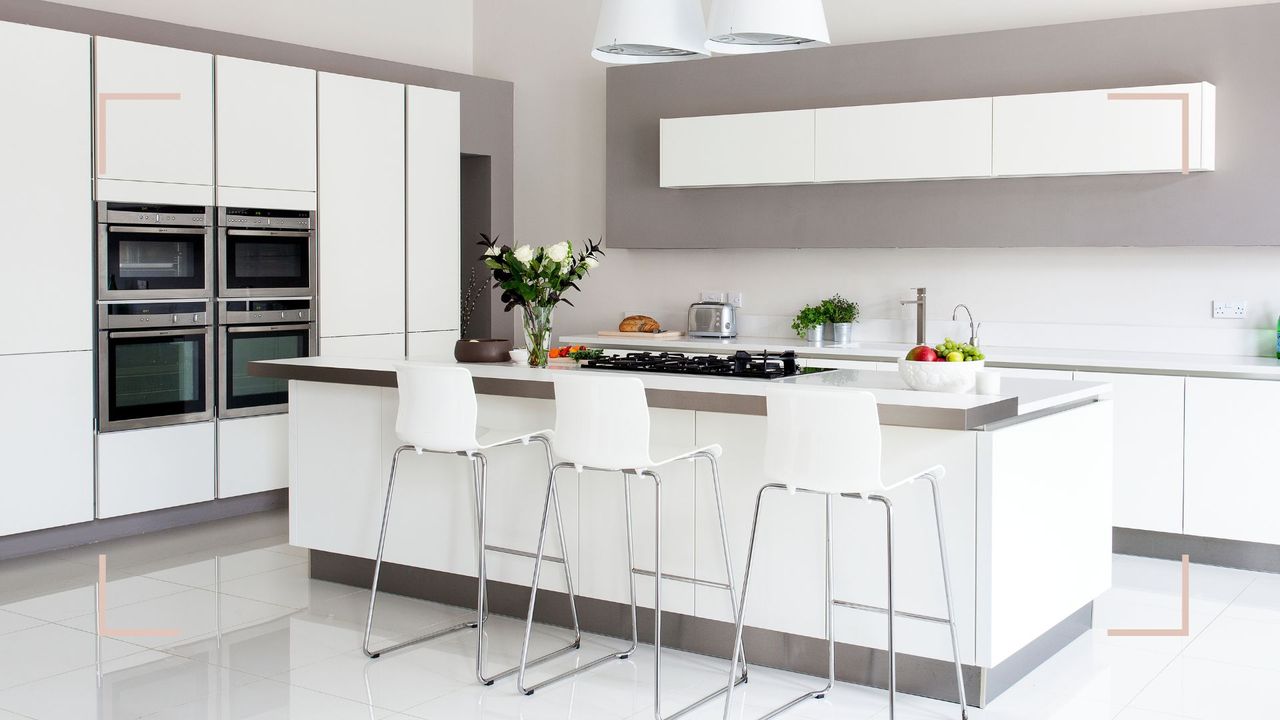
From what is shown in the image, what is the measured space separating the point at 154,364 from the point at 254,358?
0.55 metres

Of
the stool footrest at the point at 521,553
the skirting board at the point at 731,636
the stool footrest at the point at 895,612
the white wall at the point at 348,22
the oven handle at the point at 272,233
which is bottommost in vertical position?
the skirting board at the point at 731,636

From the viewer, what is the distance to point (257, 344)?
6137 mm

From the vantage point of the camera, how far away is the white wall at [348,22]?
6582mm

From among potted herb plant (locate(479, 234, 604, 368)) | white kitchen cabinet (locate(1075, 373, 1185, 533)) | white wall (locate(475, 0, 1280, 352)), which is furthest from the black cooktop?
white wall (locate(475, 0, 1280, 352))

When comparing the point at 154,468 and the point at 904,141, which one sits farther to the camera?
the point at 904,141

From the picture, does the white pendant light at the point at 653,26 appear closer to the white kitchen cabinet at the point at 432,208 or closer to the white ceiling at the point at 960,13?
the white ceiling at the point at 960,13

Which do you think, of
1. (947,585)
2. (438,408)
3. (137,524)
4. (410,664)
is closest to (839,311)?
(438,408)

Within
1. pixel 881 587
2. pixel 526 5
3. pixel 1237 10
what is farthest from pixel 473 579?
pixel 526 5

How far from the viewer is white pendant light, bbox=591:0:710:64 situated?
4188 millimetres

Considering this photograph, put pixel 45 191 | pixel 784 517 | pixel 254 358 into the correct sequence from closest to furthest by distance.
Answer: pixel 784 517 < pixel 45 191 < pixel 254 358

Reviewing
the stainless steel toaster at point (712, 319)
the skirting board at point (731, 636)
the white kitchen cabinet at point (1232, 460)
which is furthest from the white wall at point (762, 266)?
the skirting board at point (731, 636)

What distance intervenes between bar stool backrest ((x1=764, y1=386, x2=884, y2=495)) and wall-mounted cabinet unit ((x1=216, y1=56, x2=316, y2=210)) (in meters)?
3.73

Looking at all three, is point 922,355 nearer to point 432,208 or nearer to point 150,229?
point 150,229

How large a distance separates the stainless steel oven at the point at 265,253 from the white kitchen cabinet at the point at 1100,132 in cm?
355
